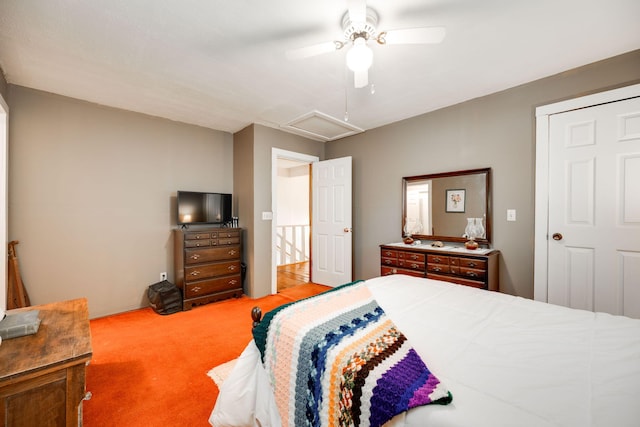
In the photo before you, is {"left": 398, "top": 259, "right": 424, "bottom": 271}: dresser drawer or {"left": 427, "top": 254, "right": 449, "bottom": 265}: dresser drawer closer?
{"left": 427, "top": 254, "right": 449, "bottom": 265}: dresser drawer

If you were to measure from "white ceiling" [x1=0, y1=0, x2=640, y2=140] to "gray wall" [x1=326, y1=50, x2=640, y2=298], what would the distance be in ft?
0.53

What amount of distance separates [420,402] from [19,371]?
4.78ft

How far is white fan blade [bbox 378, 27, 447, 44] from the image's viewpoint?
151 cm

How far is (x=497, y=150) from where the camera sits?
2.83m

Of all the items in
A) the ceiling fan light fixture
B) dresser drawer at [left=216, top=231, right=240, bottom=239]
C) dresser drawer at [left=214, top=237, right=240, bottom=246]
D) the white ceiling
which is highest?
the white ceiling

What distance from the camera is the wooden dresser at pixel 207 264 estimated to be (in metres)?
3.29

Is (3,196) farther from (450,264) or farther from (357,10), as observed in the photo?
(450,264)

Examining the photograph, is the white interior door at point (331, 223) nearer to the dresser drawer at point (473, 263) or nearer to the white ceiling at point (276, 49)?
the white ceiling at point (276, 49)

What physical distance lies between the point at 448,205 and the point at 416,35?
2.11m

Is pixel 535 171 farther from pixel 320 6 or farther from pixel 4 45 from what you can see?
pixel 4 45

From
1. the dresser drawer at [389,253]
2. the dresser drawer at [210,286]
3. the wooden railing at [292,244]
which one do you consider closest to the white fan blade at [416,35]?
the dresser drawer at [389,253]

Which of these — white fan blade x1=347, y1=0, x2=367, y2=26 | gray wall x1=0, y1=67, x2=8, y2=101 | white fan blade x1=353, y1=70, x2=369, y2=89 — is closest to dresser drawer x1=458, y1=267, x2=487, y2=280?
white fan blade x1=353, y1=70, x2=369, y2=89

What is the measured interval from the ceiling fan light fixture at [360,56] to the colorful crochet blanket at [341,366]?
1.46m

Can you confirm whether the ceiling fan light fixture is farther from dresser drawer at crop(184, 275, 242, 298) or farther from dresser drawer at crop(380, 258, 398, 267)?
dresser drawer at crop(184, 275, 242, 298)
